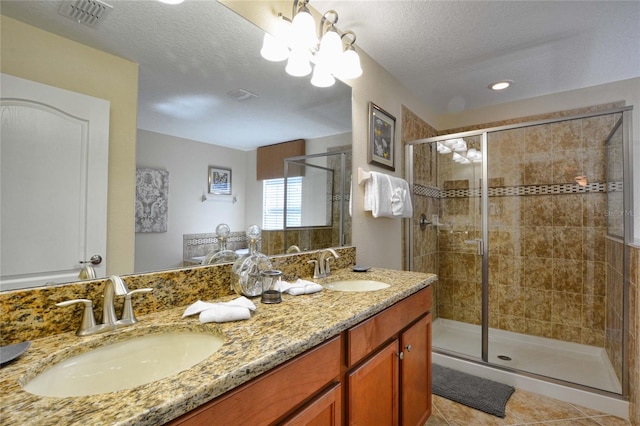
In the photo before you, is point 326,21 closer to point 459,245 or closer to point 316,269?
point 316,269

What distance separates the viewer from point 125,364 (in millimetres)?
757

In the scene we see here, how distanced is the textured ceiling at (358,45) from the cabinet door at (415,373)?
1.15m

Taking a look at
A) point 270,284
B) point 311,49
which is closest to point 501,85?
point 311,49

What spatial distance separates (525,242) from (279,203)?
245 centimetres

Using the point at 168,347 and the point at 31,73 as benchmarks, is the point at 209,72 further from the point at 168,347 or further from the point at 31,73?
the point at 168,347

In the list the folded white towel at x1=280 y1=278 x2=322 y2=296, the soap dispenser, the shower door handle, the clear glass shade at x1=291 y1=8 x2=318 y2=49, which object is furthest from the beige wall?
the shower door handle

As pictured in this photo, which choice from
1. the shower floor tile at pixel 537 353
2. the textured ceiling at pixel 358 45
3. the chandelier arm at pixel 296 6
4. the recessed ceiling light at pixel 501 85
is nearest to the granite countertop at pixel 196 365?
the textured ceiling at pixel 358 45

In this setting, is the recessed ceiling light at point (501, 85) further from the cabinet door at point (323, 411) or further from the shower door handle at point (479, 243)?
the cabinet door at point (323, 411)

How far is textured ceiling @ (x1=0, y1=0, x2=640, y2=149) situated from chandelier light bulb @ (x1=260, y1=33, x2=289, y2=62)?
0.03m

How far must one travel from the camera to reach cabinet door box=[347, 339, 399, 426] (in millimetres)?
991

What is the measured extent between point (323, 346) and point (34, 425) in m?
0.60

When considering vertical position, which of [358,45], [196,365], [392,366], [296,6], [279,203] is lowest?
[392,366]

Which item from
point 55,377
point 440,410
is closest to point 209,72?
point 55,377

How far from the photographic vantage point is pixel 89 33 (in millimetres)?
849
